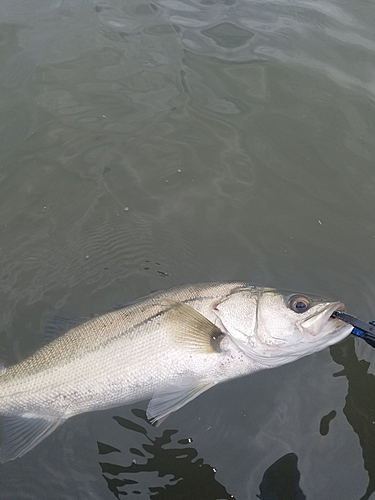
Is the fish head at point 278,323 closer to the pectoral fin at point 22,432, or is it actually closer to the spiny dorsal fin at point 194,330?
the spiny dorsal fin at point 194,330

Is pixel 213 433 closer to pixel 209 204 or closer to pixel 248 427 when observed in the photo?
pixel 248 427

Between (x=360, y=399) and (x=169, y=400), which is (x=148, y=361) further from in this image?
(x=360, y=399)

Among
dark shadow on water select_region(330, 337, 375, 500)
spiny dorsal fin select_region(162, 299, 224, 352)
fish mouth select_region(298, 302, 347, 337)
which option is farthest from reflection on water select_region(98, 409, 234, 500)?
fish mouth select_region(298, 302, 347, 337)

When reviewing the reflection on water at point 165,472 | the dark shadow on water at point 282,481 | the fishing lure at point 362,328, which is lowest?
the reflection on water at point 165,472

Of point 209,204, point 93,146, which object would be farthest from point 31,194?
point 209,204

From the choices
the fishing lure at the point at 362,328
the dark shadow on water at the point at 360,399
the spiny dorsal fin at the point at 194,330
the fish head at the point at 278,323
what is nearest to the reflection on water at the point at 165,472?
the spiny dorsal fin at the point at 194,330
